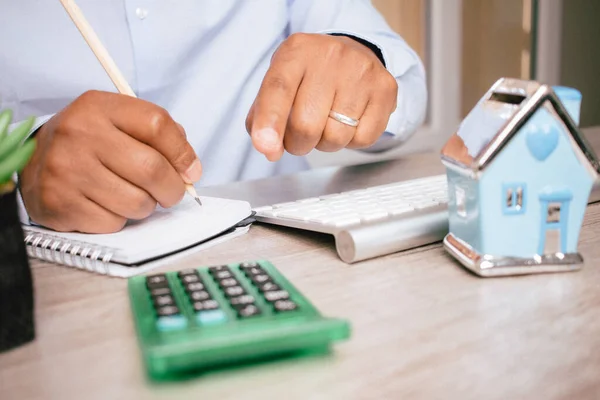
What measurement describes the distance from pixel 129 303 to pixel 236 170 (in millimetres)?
677

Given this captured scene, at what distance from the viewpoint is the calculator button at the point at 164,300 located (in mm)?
307

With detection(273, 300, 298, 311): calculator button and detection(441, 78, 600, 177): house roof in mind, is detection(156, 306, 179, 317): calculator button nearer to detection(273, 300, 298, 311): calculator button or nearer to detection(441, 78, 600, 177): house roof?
detection(273, 300, 298, 311): calculator button

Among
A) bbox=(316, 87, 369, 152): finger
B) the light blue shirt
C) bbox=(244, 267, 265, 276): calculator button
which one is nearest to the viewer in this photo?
bbox=(244, 267, 265, 276): calculator button

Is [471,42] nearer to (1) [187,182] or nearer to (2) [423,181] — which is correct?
→ (2) [423,181]

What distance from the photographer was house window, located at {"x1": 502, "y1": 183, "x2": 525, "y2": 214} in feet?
1.23

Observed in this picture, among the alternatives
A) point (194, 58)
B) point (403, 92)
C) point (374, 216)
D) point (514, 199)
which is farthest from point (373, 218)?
point (194, 58)

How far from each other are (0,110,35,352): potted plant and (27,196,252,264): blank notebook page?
0.38ft

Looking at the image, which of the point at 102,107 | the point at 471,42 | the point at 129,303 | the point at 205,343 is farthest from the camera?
the point at 471,42

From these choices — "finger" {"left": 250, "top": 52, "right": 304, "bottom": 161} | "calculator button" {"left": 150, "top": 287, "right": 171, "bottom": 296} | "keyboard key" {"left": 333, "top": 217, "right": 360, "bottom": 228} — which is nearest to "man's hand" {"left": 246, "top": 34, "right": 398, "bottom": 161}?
"finger" {"left": 250, "top": 52, "right": 304, "bottom": 161}

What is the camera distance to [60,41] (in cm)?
87

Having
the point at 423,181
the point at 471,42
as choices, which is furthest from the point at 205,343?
the point at 471,42

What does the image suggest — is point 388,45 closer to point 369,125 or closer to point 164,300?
point 369,125

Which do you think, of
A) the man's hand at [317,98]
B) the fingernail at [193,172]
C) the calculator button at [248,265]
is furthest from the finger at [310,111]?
the calculator button at [248,265]

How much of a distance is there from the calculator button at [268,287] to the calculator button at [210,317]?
4 centimetres
